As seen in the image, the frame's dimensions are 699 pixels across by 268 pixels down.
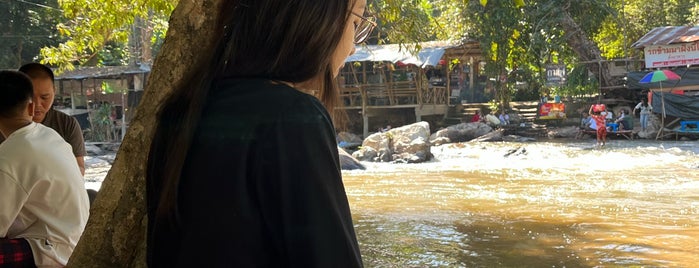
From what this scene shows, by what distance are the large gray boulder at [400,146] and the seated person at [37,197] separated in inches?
560

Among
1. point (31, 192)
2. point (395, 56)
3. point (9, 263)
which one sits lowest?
point (9, 263)

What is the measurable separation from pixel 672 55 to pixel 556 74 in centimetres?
350

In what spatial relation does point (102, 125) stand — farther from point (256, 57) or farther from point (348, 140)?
point (256, 57)

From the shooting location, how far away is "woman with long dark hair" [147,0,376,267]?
958mm

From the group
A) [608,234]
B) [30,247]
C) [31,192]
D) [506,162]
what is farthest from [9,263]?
[506,162]

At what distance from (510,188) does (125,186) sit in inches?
428

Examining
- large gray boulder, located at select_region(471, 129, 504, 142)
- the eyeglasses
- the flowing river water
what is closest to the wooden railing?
large gray boulder, located at select_region(471, 129, 504, 142)

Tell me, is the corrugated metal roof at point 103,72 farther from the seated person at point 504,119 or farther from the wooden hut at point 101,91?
the seated person at point 504,119

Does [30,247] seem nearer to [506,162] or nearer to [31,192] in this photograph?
[31,192]

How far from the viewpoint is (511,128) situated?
69.7 feet

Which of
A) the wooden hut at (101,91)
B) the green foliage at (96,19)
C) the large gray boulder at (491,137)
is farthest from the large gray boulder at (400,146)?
the green foliage at (96,19)

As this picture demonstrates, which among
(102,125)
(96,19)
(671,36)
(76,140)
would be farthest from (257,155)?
(102,125)

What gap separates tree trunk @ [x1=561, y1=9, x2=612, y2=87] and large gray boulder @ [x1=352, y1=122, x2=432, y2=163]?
21.9ft

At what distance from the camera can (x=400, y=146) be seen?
17281 millimetres
